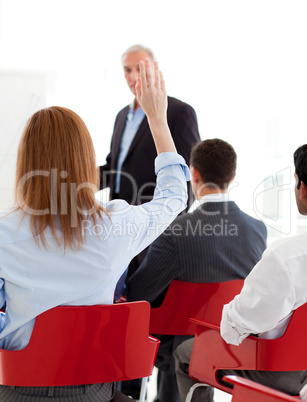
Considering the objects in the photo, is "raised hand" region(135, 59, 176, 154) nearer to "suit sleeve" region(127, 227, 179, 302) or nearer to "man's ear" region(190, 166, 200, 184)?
"suit sleeve" region(127, 227, 179, 302)

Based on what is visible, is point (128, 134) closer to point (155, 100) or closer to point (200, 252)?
point (200, 252)

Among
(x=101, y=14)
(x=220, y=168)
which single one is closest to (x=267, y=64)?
(x=101, y=14)

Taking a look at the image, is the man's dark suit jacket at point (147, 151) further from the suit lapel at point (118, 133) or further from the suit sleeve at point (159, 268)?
the suit sleeve at point (159, 268)

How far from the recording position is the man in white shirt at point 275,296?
1374 millimetres

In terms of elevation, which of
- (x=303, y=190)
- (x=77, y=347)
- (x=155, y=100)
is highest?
(x=155, y=100)

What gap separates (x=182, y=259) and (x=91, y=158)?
0.78 meters

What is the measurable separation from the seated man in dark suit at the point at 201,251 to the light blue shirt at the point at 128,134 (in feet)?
3.46

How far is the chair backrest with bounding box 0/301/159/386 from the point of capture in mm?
1270

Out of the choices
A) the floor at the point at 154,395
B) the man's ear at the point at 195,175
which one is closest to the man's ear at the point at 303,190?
the man's ear at the point at 195,175

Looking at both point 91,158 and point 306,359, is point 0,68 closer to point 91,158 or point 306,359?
point 91,158

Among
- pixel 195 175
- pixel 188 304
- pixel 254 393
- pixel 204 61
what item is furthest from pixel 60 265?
pixel 204 61

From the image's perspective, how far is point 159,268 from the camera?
2045mm

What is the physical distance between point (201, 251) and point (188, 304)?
0.67 ft

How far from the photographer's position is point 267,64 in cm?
455
